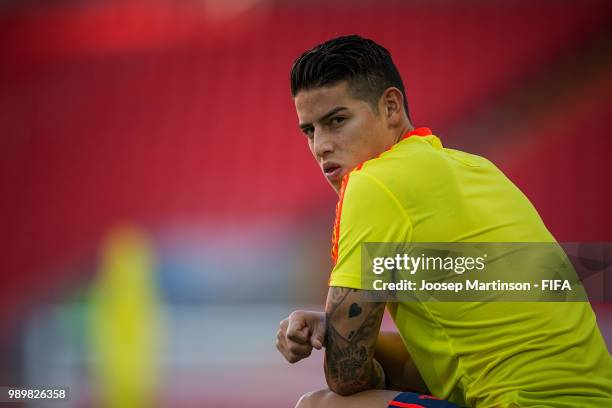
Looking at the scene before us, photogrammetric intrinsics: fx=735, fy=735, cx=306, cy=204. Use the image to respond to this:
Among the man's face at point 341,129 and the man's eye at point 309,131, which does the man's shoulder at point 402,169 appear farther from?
the man's eye at point 309,131

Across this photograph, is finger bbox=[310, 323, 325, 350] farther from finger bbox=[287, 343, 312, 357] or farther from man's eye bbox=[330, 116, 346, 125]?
man's eye bbox=[330, 116, 346, 125]

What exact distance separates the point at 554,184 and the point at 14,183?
3941 mm

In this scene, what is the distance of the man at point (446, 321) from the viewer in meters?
1.24

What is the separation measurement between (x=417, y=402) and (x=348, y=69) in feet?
2.22

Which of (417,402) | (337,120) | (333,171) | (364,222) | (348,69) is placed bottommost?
(417,402)

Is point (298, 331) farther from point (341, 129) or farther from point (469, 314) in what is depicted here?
point (341, 129)

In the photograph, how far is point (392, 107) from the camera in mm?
1566

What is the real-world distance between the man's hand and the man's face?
0.30 m

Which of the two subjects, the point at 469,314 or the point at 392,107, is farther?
the point at 392,107

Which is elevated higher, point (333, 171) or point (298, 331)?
point (333, 171)

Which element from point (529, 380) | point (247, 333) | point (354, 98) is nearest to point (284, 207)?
point (247, 333)

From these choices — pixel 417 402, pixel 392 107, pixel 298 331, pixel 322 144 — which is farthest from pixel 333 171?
pixel 417 402

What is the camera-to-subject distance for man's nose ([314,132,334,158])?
58.9 inches

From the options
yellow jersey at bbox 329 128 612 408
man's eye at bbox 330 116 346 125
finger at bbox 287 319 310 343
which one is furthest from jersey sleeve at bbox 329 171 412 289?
man's eye at bbox 330 116 346 125
